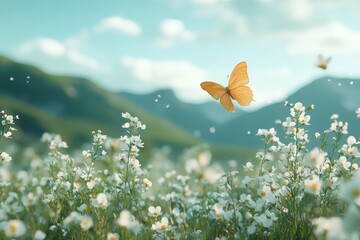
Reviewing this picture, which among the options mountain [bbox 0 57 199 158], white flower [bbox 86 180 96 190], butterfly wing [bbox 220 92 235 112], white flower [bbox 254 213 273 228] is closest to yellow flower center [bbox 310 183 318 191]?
white flower [bbox 254 213 273 228]

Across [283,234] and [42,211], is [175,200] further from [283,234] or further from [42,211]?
[283,234]

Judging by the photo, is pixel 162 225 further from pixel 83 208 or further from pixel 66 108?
pixel 66 108

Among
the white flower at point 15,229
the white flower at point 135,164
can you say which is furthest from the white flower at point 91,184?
the white flower at point 15,229

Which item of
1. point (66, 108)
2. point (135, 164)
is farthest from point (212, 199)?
point (66, 108)

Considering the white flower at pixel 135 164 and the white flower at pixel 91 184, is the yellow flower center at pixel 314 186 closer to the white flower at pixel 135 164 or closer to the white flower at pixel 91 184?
the white flower at pixel 135 164

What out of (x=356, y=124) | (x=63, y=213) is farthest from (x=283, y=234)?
(x=356, y=124)

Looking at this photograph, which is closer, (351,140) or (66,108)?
(351,140)

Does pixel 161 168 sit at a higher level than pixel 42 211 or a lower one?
higher
